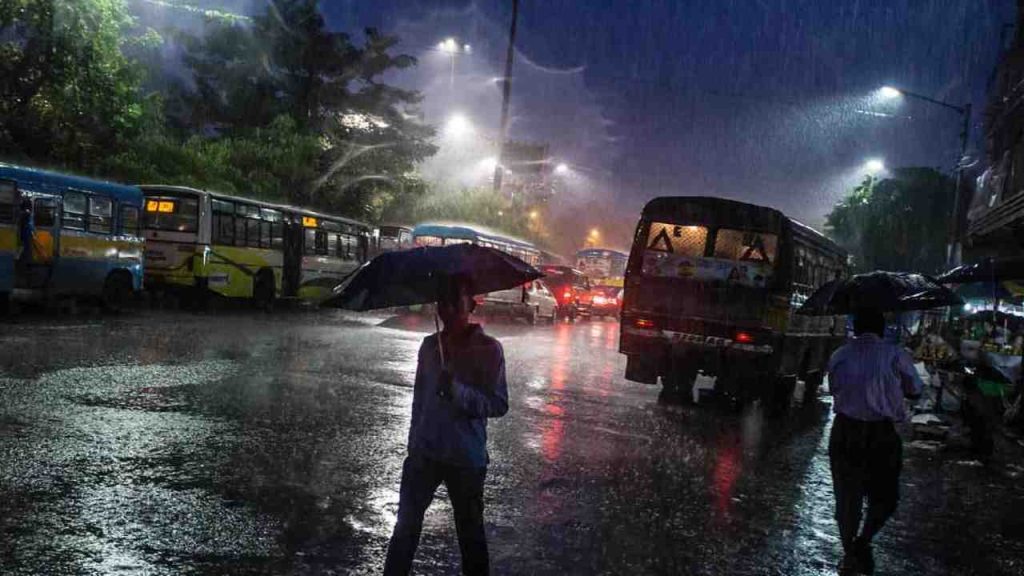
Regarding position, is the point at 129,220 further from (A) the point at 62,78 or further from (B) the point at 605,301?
(B) the point at 605,301

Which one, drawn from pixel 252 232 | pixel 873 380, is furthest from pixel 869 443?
pixel 252 232

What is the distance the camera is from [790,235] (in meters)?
12.9

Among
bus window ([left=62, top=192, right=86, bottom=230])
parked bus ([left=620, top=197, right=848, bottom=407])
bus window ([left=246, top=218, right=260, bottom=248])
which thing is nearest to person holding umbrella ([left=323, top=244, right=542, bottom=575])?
parked bus ([left=620, top=197, right=848, bottom=407])

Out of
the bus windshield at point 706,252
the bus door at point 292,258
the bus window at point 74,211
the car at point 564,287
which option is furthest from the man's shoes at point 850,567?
the car at point 564,287

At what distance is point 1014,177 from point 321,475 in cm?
2214

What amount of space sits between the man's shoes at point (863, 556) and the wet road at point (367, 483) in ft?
0.92

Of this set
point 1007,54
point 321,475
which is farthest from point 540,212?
point 321,475

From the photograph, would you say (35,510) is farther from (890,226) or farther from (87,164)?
(890,226)

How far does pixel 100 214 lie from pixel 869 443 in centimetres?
1794

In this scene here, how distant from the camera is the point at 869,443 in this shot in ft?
18.1

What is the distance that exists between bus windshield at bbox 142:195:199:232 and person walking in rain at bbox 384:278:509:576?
1960cm

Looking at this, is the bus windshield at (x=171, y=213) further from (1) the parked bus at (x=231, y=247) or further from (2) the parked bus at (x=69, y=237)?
(2) the parked bus at (x=69, y=237)

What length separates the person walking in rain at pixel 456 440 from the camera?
12.8ft

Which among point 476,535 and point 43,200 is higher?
point 43,200
